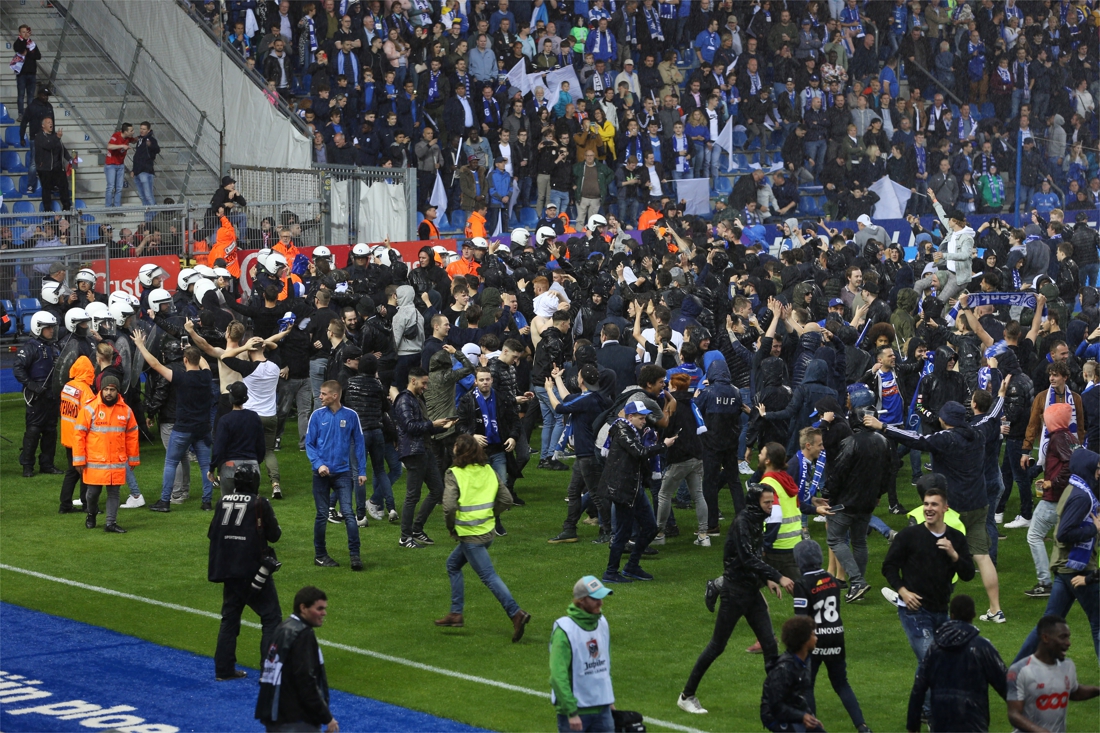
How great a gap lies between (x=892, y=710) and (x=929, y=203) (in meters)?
24.9

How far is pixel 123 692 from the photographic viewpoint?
421 inches

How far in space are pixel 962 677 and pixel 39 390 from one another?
478 inches

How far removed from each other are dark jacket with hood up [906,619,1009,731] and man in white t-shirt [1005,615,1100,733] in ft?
0.32

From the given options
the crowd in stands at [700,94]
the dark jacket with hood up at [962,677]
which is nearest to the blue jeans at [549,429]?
the dark jacket with hood up at [962,677]

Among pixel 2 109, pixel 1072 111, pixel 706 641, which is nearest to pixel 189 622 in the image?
pixel 706 641

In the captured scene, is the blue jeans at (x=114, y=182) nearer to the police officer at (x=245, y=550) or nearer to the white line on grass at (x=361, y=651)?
the white line on grass at (x=361, y=651)

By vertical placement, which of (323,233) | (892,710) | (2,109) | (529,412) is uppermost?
(2,109)

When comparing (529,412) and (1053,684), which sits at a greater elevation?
(529,412)

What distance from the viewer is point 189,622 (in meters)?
12.4

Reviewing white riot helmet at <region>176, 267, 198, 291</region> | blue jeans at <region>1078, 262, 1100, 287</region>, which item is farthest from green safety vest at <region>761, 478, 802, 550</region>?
blue jeans at <region>1078, 262, 1100, 287</region>

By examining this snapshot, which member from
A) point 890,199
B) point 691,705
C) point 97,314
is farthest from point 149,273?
point 890,199

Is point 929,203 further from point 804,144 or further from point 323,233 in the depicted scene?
point 323,233

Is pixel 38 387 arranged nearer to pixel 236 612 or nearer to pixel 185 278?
pixel 185 278

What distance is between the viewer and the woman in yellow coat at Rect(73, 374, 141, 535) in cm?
1474
